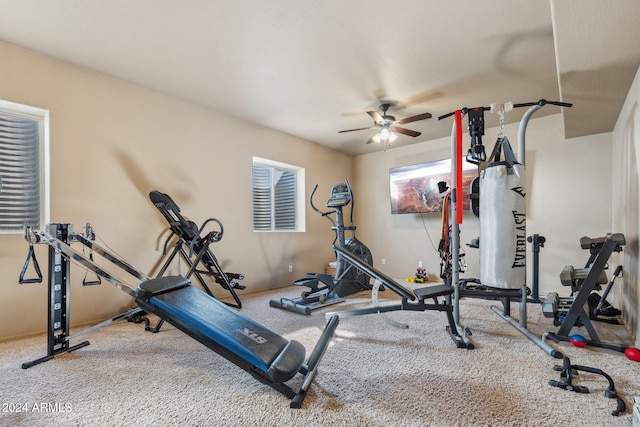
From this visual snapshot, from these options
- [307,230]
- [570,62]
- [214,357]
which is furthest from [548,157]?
[214,357]

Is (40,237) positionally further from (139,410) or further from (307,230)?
(307,230)

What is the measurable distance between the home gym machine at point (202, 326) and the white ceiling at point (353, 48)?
1751 millimetres

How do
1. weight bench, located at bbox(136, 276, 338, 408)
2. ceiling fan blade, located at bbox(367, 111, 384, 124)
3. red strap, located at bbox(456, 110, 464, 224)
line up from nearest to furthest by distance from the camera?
1. weight bench, located at bbox(136, 276, 338, 408)
2. red strap, located at bbox(456, 110, 464, 224)
3. ceiling fan blade, located at bbox(367, 111, 384, 124)

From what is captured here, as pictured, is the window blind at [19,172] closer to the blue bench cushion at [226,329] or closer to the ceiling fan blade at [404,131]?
the blue bench cushion at [226,329]

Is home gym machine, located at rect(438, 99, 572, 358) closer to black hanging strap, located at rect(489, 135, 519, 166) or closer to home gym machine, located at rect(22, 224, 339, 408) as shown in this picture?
black hanging strap, located at rect(489, 135, 519, 166)

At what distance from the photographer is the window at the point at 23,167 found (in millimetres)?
2984

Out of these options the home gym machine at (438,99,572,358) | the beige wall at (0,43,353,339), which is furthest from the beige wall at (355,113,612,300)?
the beige wall at (0,43,353,339)

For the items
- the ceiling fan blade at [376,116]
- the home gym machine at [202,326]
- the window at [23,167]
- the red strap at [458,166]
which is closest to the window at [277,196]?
the ceiling fan blade at [376,116]

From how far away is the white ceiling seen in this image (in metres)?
2.37

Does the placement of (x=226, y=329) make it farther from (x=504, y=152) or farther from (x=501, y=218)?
(x=504, y=152)

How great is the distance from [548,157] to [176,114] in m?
5.32

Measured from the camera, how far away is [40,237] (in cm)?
207

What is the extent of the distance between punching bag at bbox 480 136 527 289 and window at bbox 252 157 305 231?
3.60 metres

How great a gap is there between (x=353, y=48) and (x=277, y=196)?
329 cm
